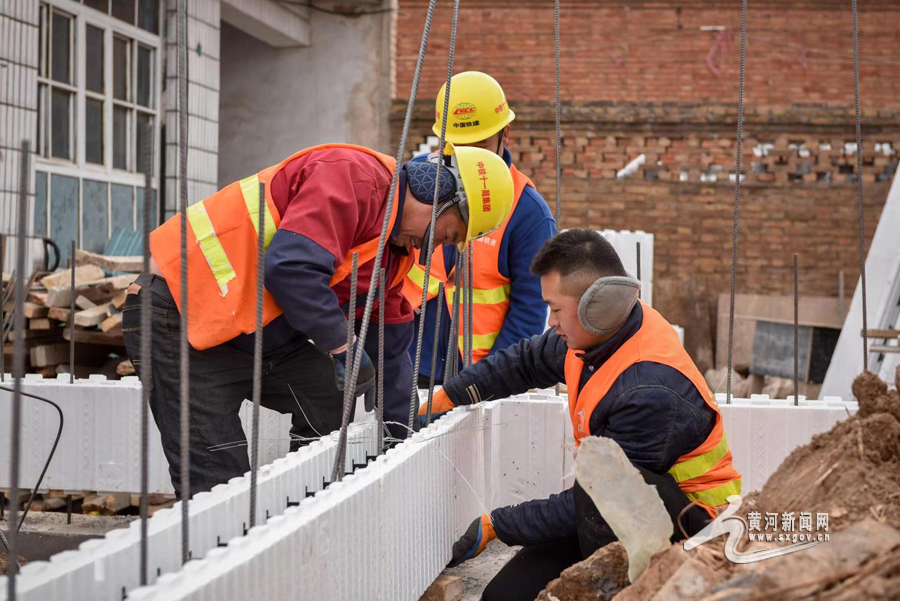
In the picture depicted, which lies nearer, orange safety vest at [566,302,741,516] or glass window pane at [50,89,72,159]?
orange safety vest at [566,302,741,516]

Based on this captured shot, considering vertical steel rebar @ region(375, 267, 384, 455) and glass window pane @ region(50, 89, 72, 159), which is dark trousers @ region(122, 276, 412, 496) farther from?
glass window pane @ region(50, 89, 72, 159)

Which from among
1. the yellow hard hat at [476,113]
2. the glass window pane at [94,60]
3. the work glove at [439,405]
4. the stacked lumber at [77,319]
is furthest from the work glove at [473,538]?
the glass window pane at [94,60]

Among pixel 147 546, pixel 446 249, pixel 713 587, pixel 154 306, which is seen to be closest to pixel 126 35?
pixel 446 249

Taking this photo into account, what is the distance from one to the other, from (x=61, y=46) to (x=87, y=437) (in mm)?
4073

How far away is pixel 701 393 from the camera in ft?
8.98

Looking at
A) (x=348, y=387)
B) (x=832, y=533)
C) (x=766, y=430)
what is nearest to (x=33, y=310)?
(x=348, y=387)

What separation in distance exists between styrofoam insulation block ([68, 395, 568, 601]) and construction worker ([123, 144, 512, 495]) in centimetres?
39

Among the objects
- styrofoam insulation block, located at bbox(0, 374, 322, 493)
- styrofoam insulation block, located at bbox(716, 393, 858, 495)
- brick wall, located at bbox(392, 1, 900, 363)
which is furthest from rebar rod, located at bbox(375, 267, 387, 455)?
brick wall, located at bbox(392, 1, 900, 363)

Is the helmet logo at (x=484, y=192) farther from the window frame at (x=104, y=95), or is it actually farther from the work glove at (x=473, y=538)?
the window frame at (x=104, y=95)

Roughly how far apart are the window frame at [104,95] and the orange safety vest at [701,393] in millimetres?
4744

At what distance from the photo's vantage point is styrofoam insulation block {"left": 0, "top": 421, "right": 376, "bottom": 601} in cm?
163

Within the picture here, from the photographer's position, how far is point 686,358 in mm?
2781

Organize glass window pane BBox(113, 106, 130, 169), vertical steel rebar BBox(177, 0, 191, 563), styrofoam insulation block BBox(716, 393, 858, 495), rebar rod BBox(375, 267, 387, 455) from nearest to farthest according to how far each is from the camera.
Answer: vertical steel rebar BBox(177, 0, 191, 563), rebar rod BBox(375, 267, 387, 455), styrofoam insulation block BBox(716, 393, 858, 495), glass window pane BBox(113, 106, 130, 169)

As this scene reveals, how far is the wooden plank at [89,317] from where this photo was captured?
5961 millimetres
